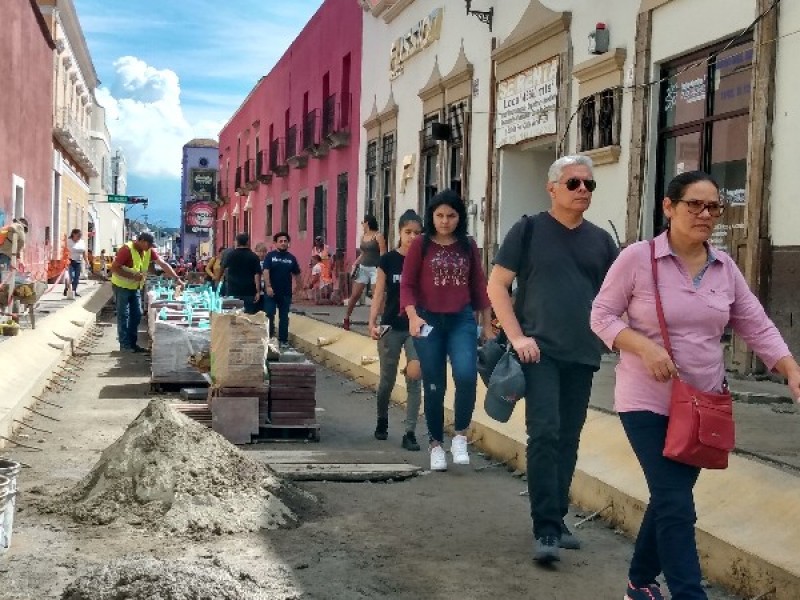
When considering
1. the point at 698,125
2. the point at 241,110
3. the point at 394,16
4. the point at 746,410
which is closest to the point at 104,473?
the point at 746,410

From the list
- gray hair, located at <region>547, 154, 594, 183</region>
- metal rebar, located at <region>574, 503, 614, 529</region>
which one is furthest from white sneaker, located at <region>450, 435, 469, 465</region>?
gray hair, located at <region>547, 154, 594, 183</region>

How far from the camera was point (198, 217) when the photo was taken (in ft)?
277

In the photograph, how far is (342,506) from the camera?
234 inches

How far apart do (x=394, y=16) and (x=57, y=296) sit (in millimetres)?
11015

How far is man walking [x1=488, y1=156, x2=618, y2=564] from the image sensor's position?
487 centimetres

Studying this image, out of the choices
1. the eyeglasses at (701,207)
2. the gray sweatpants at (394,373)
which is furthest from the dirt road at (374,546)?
the eyeglasses at (701,207)

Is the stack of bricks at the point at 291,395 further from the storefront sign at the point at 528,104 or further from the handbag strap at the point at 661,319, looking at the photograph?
the storefront sign at the point at 528,104

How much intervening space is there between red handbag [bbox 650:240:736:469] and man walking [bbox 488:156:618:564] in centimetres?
119

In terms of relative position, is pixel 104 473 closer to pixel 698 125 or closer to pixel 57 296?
pixel 698 125

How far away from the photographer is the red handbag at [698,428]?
3629mm

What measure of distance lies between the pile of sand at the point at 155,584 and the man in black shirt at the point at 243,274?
10.8 m

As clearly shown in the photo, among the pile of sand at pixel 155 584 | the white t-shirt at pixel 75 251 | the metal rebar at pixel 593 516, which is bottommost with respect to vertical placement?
the metal rebar at pixel 593 516

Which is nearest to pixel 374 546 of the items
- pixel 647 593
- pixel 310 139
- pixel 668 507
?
pixel 647 593

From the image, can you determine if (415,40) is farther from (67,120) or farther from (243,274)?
(67,120)
